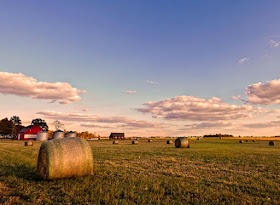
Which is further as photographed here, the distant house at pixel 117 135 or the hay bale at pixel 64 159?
the distant house at pixel 117 135

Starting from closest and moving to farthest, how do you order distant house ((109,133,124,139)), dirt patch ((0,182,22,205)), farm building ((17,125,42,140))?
1. dirt patch ((0,182,22,205))
2. farm building ((17,125,42,140))
3. distant house ((109,133,124,139))

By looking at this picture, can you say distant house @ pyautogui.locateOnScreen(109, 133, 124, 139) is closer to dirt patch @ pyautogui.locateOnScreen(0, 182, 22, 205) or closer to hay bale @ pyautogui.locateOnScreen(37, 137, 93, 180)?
hay bale @ pyautogui.locateOnScreen(37, 137, 93, 180)

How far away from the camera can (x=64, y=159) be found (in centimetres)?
934

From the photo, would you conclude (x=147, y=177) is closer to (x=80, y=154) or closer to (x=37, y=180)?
(x=80, y=154)

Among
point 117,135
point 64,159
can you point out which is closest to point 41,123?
point 117,135

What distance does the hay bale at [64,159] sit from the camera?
913 centimetres

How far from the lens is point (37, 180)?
9180 mm

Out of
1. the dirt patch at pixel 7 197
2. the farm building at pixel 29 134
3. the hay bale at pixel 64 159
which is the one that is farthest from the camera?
the farm building at pixel 29 134

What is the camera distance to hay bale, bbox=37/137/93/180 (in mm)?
9133

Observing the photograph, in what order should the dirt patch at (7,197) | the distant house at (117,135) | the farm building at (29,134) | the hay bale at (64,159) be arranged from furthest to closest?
the distant house at (117,135) < the farm building at (29,134) < the hay bale at (64,159) < the dirt patch at (7,197)

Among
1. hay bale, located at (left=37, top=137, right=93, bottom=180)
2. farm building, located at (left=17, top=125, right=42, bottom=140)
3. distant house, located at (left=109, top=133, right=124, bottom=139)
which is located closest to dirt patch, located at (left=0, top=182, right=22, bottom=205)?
hay bale, located at (left=37, top=137, right=93, bottom=180)

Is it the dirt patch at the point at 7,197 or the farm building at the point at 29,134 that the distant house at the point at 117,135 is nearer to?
the farm building at the point at 29,134

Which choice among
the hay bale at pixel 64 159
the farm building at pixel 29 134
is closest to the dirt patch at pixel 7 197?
the hay bale at pixel 64 159

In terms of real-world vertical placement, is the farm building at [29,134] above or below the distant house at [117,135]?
above
